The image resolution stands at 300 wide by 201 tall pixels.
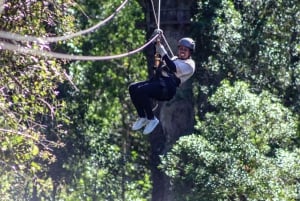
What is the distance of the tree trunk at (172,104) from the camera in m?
19.2

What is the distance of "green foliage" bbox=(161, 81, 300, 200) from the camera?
53.2ft

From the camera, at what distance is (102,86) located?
22359 millimetres

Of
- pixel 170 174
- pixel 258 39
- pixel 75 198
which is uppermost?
pixel 258 39

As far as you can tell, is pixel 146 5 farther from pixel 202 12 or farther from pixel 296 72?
pixel 296 72

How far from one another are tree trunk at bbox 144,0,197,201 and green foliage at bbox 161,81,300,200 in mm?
1691

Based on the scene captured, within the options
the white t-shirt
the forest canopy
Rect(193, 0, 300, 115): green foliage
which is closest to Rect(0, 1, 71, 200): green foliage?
the forest canopy

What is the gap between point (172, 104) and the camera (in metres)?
19.8

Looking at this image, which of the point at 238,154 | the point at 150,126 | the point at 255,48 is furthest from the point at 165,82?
the point at 255,48

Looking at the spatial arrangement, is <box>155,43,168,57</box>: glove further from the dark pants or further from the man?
the dark pants

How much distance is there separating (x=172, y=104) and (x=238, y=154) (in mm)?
3580

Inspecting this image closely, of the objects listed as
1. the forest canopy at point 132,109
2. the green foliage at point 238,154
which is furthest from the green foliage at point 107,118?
the green foliage at point 238,154

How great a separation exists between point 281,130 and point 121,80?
6.16 metres

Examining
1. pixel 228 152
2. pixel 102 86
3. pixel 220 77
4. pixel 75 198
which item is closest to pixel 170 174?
pixel 228 152

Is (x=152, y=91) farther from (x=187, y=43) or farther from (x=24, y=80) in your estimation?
(x=24, y=80)
